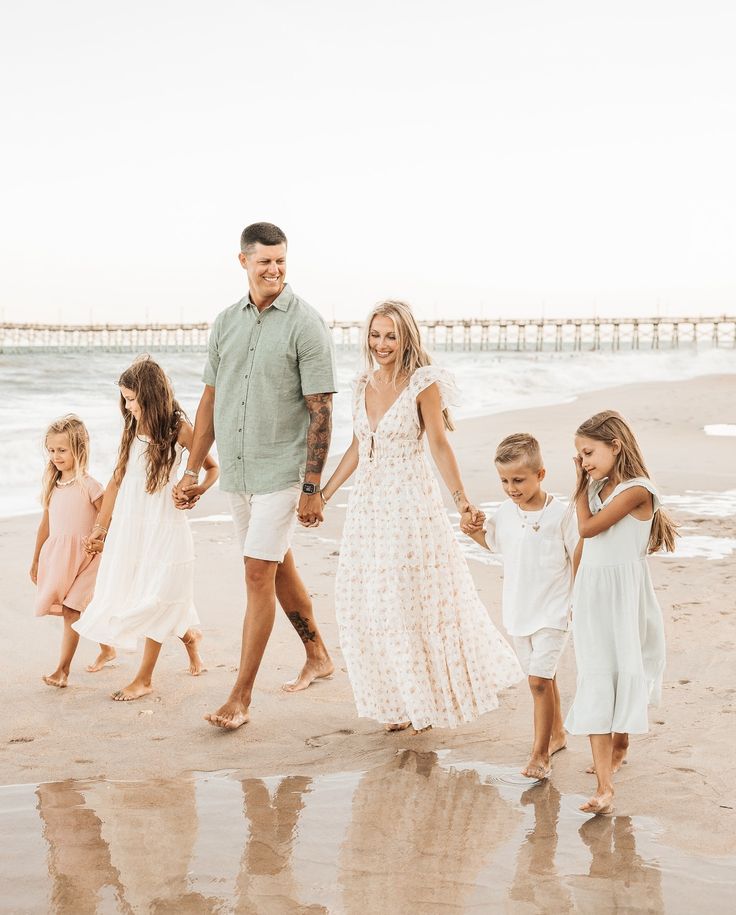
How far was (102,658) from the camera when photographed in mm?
4773

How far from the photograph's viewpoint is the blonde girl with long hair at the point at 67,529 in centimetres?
462

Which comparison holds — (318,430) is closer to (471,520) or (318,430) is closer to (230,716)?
(471,520)

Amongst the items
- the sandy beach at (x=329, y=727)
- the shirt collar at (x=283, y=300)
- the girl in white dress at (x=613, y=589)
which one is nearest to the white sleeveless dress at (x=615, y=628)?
the girl in white dress at (x=613, y=589)

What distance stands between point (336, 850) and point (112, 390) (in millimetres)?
23534

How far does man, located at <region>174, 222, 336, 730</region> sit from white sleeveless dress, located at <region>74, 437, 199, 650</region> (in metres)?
0.41

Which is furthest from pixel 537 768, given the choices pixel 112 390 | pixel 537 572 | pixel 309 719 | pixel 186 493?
pixel 112 390

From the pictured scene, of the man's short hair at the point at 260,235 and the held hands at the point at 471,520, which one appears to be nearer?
the held hands at the point at 471,520

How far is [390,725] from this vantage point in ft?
12.6

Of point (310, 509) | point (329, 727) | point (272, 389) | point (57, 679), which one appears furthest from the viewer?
point (57, 679)

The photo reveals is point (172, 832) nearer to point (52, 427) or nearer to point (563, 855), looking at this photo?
point (563, 855)

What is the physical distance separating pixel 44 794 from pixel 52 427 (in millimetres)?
1999

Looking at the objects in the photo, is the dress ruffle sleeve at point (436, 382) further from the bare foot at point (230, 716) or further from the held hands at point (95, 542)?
the held hands at point (95, 542)

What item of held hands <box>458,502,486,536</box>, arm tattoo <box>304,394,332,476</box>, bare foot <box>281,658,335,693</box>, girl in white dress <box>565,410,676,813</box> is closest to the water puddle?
bare foot <box>281,658,335,693</box>

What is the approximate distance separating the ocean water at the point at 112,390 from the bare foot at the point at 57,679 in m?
4.76
